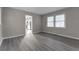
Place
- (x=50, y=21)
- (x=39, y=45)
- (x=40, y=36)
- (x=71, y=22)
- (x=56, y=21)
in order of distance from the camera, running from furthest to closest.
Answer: (x=50, y=21), (x=56, y=21), (x=40, y=36), (x=71, y=22), (x=39, y=45)

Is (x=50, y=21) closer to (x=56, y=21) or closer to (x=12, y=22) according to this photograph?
(x=56, y=21)

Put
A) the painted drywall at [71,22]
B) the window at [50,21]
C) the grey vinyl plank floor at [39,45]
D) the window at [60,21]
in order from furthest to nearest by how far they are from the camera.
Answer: the window at [50,21]
the window at [60,21]
the painted drywall at [71,22]
the grey vinyl plank floor at [39,45]

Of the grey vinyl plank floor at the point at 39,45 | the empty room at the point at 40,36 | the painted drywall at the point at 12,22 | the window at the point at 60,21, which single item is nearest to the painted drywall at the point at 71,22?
the empty room at the point at 40,36

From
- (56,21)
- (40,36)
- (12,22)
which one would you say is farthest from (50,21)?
(12,22)

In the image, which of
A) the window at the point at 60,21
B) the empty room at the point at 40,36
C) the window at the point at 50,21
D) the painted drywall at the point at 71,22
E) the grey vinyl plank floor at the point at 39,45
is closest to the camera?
the grey vinyl plank floor at the point at 39,45

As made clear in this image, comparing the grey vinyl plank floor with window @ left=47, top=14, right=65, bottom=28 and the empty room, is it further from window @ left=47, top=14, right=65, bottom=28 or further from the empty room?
window @ left=47, top=14, right=65, bottom=28

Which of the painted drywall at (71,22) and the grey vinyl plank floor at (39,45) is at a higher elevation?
the painted drywall at (71,22)

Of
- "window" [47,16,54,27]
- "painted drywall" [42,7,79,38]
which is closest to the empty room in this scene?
"painted drywall" [42,7,79,38]

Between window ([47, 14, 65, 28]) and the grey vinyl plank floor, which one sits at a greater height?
window ([47, 14, 65, 28])

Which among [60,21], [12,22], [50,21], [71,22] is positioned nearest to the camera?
[71,22]

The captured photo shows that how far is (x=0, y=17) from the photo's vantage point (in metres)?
3.46

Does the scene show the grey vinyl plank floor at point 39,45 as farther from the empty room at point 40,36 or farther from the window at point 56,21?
the window at point 56,21

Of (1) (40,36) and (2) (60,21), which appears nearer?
(1) (40,36)
